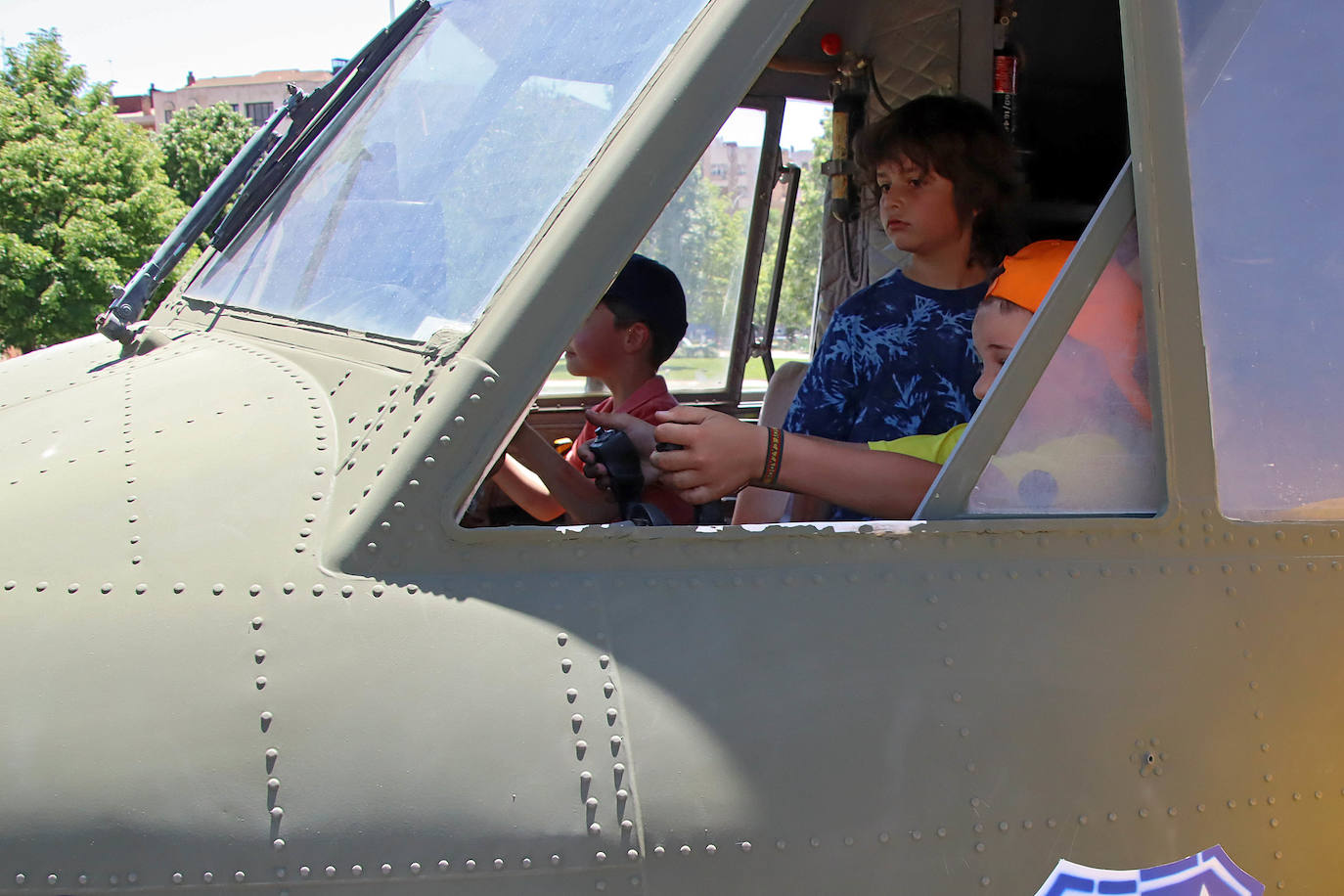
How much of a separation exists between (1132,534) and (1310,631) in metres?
0.28

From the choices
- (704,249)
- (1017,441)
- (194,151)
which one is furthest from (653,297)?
(194,151)

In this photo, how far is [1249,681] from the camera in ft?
4.80

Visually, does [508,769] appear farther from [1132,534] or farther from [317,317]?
[317,317]

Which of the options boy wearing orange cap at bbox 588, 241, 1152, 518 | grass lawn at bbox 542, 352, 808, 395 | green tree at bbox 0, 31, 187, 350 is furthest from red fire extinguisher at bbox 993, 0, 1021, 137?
green tree at bbox 0, 31, 187, 350

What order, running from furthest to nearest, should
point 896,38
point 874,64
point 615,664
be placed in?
point 874,64 → point 896,38 → point 615,664

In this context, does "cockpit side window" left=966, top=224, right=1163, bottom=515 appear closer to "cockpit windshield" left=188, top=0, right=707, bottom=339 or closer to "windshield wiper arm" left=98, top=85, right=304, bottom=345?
"cockpit windshield" left=188, top=0, right=707, bottom=339

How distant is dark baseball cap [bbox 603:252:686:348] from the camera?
2.60 metres

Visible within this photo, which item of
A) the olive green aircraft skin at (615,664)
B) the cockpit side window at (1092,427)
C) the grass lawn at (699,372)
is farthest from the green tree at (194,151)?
the cockpit side window at (1092,427)

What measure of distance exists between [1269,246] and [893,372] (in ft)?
2.81

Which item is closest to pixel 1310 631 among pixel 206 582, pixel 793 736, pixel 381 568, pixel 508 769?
pixel 793 736

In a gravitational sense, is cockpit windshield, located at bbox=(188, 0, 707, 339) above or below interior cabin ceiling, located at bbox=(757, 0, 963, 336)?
below

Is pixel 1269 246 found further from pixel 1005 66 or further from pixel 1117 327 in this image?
pixel 1005 66

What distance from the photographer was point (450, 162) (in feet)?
6.13

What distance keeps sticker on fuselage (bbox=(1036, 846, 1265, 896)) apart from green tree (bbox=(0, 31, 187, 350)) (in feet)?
58.2
